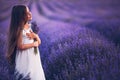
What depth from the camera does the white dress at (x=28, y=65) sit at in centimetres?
405

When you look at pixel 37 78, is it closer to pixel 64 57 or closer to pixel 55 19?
pixel 64 57

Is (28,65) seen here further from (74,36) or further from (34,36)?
(74,36)

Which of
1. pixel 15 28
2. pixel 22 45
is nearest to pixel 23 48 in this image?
pixel 22 45

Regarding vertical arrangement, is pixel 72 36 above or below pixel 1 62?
above

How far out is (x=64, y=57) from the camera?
4.15 meters

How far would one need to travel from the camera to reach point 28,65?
4.06 meters

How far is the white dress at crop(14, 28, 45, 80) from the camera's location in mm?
4055

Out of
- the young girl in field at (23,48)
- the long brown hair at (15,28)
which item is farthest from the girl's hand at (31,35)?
the long brown hair at (15,28)

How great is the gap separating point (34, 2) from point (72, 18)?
0.58 metres

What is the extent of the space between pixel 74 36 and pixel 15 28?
2.37 ft

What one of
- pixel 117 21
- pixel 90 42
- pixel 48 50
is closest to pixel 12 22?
Answer: pixel 48 50

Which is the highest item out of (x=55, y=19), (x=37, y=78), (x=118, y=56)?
(x=55, y=19)

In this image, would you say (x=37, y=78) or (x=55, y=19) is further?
(x=55, y=19)

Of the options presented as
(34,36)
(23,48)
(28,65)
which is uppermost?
(34,36)
